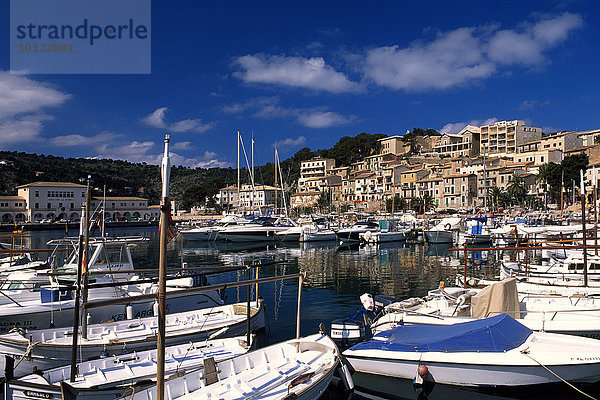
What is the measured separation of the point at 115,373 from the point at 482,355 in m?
9.06

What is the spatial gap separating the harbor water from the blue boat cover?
0.97 meters

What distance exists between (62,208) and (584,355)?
12788cm

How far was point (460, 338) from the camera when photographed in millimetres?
11805

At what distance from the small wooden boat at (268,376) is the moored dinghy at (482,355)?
1.56m

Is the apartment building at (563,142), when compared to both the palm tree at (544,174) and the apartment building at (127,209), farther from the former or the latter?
the apartment building at (127,209)

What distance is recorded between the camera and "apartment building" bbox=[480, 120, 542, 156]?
393 feet

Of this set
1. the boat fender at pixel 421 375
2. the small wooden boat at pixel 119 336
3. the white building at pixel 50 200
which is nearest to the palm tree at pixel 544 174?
the boat fender at pixel 421 375

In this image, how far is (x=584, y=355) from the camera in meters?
10.9

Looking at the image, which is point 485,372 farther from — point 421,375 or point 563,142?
point 563,142

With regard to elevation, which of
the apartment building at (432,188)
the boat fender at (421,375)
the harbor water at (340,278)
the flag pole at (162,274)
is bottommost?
the harbor water at (340,278)

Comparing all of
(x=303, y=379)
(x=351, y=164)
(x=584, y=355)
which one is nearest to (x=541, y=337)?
(x=584, y=355)

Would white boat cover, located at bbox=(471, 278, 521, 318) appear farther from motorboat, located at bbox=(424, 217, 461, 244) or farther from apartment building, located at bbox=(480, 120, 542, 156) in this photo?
apartment building, located at bbox=(480, 120, 542, 156)

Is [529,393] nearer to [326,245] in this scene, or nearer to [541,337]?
[541,337]

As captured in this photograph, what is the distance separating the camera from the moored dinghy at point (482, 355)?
10.9m
